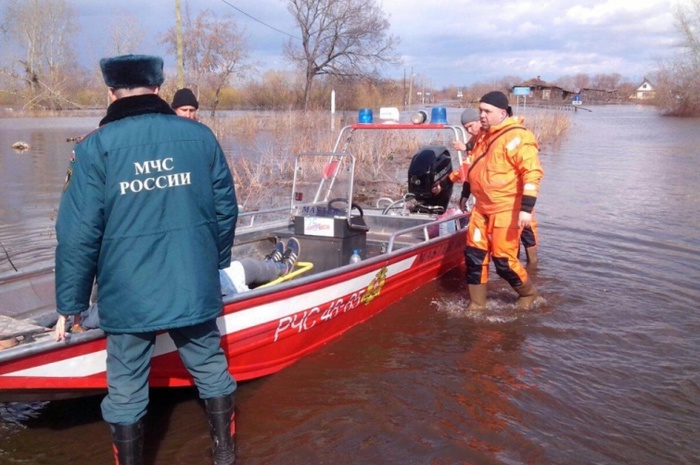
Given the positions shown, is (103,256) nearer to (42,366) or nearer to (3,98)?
(42,366)

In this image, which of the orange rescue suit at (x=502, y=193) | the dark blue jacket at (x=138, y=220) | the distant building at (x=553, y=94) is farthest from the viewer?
the distant building at (x=553, y=94)

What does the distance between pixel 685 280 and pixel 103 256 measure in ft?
20.2

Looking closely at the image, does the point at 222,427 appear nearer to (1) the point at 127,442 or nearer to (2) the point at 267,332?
(1) the point at 127,442

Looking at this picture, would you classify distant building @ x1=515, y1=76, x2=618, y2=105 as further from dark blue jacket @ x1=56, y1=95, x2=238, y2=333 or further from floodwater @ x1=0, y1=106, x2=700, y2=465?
dark blue jacket @ x1=56, y1=95, x2=238, y2=333

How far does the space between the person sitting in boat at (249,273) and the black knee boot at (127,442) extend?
2.03ft

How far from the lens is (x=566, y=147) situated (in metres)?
22.7

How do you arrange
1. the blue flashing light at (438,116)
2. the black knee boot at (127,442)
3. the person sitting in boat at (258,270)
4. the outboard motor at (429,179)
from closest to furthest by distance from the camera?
1. the black knee boot at (127,442)
2. the person sitting in boat at (258,270)
3. the blue flashing light at (438,116)
4. the outboard motor at (429,179)

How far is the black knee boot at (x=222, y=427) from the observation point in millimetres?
2959

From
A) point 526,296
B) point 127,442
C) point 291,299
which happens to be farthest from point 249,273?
point 526,296

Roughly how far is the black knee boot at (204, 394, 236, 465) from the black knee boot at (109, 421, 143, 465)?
0.37 metres

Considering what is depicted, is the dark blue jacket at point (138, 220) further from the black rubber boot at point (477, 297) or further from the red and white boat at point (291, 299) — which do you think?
the black rubber boot at point (477, 297)

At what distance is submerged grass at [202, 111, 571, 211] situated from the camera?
11742mm

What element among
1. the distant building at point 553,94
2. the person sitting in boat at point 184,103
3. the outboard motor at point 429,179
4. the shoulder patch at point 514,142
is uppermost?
the distant building at point 553,94

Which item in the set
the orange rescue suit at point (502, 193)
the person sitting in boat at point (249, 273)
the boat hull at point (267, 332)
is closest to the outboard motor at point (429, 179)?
the boat hull at point (267, 332)
